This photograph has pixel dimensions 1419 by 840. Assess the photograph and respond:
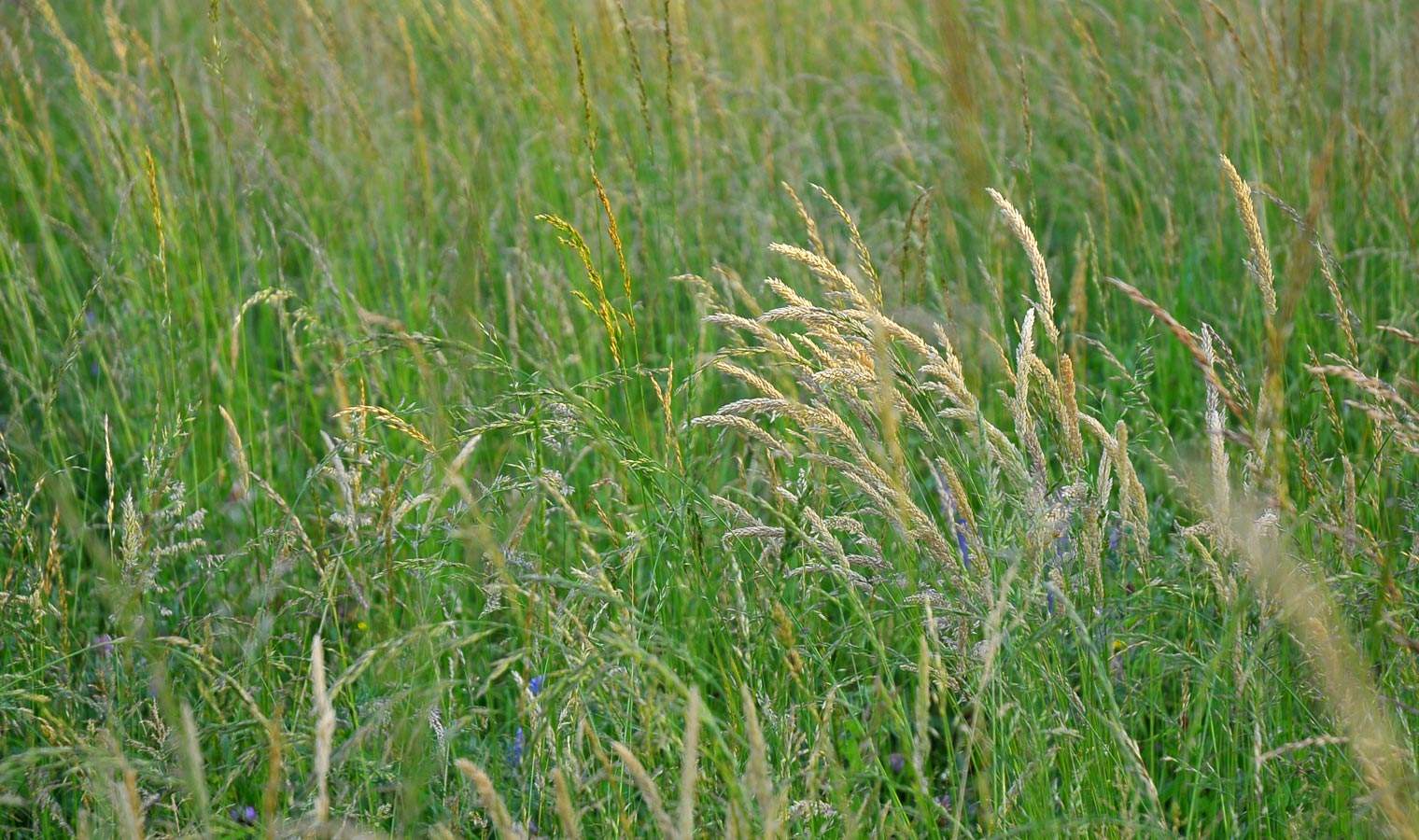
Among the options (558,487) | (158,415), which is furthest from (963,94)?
(158,415)

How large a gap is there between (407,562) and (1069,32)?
3333mm

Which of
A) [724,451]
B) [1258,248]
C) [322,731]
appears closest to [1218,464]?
[1258,248]

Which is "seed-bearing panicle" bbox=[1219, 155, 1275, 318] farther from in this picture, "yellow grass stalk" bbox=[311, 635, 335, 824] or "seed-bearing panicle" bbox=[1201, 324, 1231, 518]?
"yellow grass stalk" bbox=[311, 635, 335, 824]

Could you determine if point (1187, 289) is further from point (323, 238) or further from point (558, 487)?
point (323, 238)

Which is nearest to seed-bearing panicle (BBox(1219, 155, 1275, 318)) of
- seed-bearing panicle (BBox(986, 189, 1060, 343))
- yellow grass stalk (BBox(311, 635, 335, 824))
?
seed-bearing panicle (BBox(986, 189, 1060, 343))

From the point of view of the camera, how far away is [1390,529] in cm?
189

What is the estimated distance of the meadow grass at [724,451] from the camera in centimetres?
147

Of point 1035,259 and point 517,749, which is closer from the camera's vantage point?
point 1035,259

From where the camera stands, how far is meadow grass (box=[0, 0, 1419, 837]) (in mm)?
1468

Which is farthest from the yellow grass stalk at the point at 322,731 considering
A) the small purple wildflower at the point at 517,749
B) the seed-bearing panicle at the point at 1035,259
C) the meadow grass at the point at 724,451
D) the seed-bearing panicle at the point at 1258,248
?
the seed-bearing panicle at the point at 1258,248

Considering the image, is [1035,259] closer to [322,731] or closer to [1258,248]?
[1258,248]

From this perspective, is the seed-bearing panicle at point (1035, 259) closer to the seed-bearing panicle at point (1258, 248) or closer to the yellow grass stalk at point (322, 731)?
the seed-bearing panicle at point (1258, 248)

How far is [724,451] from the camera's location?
246cm

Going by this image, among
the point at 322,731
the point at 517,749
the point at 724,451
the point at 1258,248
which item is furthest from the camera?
the point at 724,451
